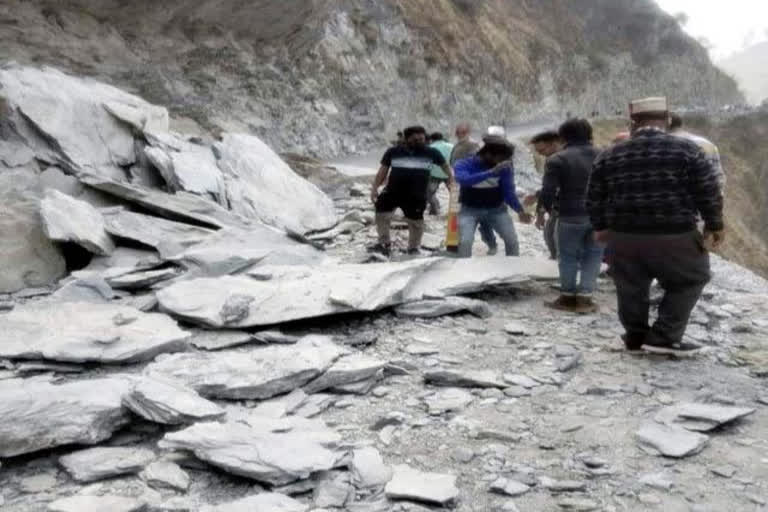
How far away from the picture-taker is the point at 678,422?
3.78 m

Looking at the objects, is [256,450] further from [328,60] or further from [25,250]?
[328,60]

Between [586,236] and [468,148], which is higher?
[468,148]

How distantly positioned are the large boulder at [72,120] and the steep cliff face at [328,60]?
326 inches

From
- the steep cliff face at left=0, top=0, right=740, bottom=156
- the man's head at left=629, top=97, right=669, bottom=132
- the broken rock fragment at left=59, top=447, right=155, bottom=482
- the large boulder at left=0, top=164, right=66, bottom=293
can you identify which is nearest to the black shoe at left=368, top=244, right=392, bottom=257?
the large boulder at left=0, top=164, right=66, bottom=293

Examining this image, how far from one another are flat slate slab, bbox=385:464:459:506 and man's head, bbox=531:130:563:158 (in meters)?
3.78

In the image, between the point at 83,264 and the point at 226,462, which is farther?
the point at 83,264

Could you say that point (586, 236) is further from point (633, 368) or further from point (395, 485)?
point (395, 485)

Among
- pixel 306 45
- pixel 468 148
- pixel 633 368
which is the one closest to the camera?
→ pixel 633 368

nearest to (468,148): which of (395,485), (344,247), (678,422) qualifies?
(344,247)

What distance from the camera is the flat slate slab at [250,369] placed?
13.1 ft

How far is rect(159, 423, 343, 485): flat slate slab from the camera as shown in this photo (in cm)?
309

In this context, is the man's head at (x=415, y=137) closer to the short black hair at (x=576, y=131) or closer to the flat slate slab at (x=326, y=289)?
the flat slate slab at (x=326, y=289)

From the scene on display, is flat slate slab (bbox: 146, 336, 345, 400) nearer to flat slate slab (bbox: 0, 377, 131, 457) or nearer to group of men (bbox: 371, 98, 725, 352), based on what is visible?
flat slate slab (bbox: 0, 377, 131, 457)

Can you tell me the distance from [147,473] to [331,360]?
1.45m
